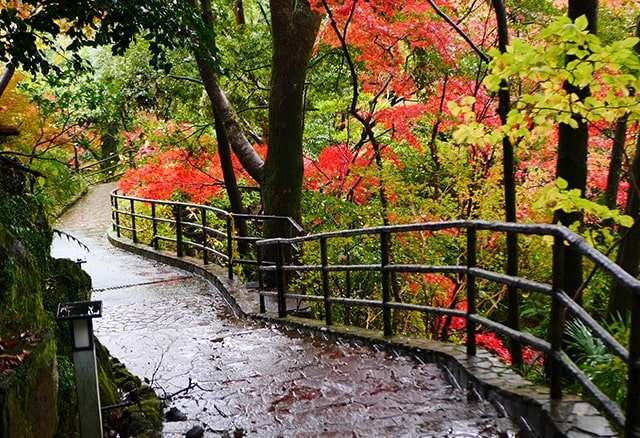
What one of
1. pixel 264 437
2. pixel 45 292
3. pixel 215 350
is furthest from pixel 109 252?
pixel 264 437

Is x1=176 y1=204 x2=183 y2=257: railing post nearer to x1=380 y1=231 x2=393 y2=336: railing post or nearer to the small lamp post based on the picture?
x1=380 y1=231 x2=393 y2=336: railing post

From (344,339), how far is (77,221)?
19.2m

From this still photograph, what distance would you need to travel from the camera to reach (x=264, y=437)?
3.71m

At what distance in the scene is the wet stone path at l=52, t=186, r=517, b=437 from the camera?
12.2ft

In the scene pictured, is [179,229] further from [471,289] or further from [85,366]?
[85,366]

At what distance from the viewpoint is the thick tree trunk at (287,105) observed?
29.6ft

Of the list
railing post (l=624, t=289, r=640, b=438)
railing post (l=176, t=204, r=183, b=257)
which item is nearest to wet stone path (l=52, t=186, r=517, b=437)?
railing post (l=624, t=289, r=640, b=438)

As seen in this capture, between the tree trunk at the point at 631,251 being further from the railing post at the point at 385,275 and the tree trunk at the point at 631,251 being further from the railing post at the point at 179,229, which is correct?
the railing post at the point at 179,229

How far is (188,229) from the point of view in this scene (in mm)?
18031

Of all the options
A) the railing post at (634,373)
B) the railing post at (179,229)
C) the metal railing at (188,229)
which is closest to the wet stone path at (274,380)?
the railing post at (634,373)

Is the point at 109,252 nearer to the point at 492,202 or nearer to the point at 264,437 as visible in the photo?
the point at 492,202

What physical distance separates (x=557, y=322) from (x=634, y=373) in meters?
0.88

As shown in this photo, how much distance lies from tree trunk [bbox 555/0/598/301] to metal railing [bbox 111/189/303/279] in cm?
501

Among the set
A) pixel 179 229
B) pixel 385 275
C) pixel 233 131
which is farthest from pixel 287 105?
pixel 385 275
